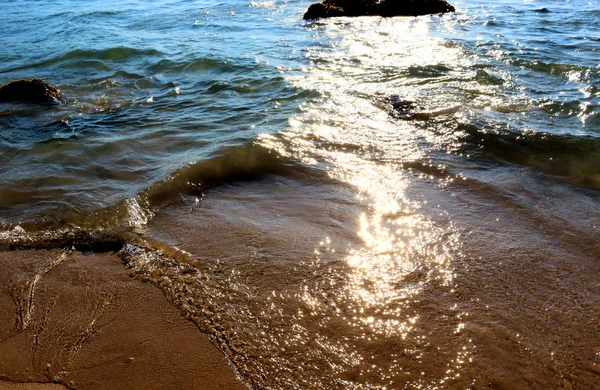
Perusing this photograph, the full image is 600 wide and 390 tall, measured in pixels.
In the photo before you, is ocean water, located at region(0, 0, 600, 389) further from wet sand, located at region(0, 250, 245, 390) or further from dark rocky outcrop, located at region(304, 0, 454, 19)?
dark rocky outcrop, located at region(304, 0, 454, 19)

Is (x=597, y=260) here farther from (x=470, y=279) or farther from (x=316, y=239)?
(x=316, y=239)

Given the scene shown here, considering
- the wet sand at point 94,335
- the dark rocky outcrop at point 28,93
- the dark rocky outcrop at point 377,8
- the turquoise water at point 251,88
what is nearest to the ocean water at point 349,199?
the turquoise water at point 251,88

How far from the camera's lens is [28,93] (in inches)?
274

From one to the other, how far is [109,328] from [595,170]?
4.67m

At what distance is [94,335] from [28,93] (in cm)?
600

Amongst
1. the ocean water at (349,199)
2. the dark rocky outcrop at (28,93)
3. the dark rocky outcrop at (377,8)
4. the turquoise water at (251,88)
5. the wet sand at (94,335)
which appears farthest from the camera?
the dark rocky outcrop at (377,8)

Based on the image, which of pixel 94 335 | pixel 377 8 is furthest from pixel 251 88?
pixel 377 8

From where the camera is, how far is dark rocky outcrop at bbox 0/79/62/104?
6.91 meters

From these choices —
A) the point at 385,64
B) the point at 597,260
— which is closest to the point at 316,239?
the point at 597,260

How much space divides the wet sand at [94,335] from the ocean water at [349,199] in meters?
0.15

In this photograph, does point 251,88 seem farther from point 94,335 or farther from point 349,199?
point 94,335

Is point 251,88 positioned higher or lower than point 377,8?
lower

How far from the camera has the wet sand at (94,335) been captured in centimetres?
231

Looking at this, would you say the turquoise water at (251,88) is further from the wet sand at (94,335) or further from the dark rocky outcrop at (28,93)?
the wet sand at (94,335)
